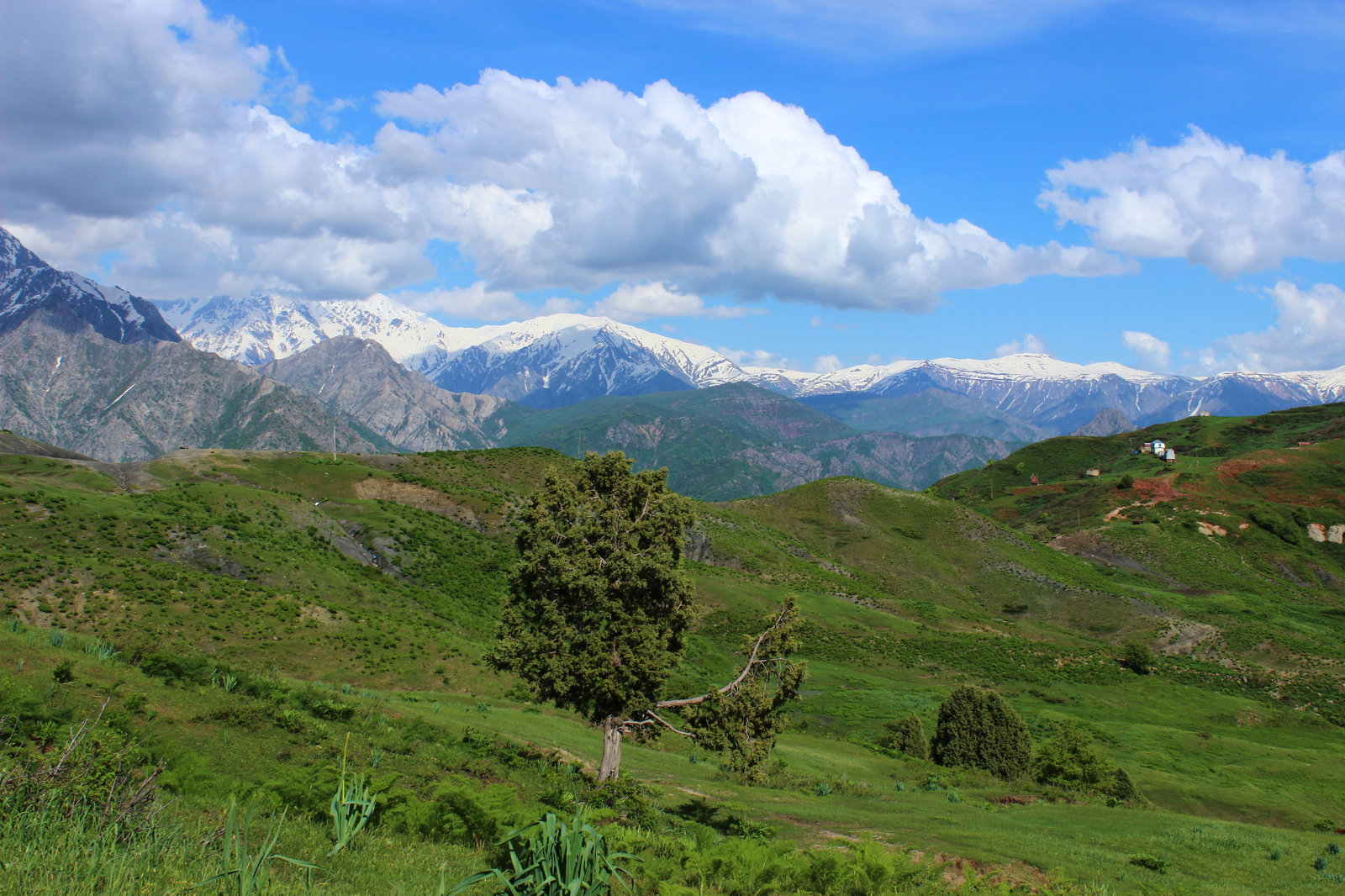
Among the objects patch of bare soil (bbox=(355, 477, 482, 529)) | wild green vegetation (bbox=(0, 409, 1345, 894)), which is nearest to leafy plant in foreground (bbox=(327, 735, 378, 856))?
wild green vegetation (bbox=(0, 409, 1345, 894))

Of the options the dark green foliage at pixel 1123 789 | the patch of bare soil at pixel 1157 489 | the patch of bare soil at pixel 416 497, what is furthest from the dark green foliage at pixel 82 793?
the patch of bare soil at pixel 1157 489

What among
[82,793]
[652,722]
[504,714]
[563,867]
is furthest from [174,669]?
[504,714]

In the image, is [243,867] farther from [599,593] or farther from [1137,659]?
[1137,659]

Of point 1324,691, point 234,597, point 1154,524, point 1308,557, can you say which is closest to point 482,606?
point 234,597

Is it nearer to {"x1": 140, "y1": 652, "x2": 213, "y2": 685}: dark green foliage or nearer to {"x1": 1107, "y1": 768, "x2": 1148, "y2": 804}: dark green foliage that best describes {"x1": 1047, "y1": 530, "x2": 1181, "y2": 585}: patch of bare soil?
{"x1": 1107, "y1": 768, "x2": 1148, "y2": 804}: dark green foliage

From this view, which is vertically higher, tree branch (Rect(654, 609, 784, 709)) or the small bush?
tree branch (Rect(654, 609, 784, 709))

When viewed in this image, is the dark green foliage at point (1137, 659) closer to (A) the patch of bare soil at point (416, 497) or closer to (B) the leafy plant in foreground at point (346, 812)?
(A) the patch of bare soil at point (416, 497)

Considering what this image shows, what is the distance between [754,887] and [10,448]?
8778 centimetres

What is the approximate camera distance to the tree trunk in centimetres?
1992

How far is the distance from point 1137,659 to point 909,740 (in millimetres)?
44299

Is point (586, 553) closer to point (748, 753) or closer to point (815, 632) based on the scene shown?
point (748, 753)

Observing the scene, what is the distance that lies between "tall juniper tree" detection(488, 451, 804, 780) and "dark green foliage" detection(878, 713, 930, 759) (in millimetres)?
24321

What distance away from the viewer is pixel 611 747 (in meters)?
20.1

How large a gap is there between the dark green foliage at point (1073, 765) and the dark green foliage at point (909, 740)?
5.95 meters
